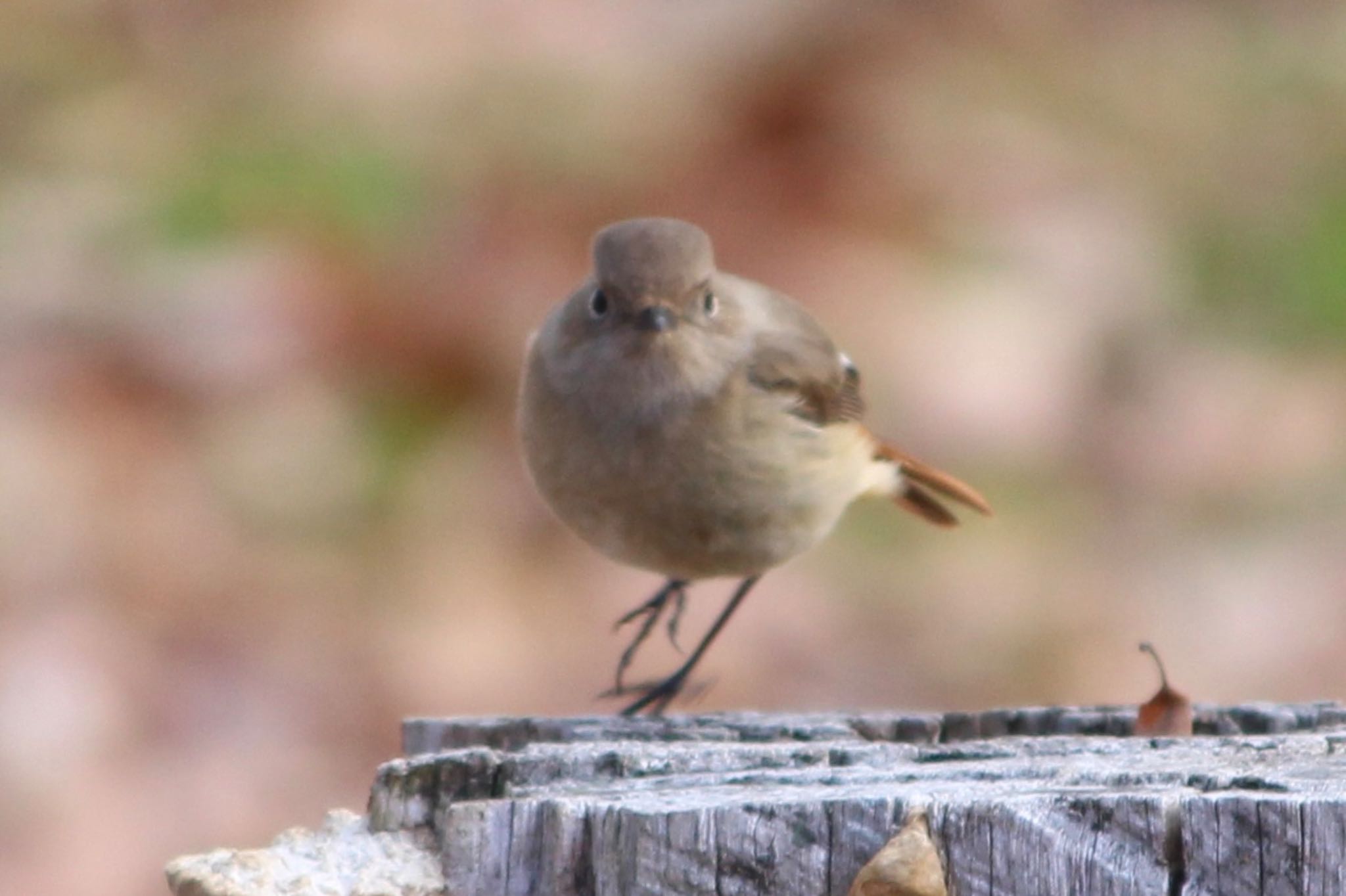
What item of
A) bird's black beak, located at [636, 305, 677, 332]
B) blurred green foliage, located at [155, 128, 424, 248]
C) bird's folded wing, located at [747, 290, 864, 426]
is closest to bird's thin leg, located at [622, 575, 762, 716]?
bird's folded wing, located at [747, 290, 864, 426]

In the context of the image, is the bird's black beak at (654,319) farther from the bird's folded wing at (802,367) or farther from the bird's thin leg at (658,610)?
the bird's thin leg at (658,610)

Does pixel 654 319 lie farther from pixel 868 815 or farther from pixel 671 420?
pixel 868 815

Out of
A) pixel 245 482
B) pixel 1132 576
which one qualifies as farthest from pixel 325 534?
pixel 1132 576

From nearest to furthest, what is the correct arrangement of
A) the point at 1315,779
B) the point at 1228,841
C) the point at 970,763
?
1. the point at 1228,841
2. the point at 1315,779
3. the point at 970,763

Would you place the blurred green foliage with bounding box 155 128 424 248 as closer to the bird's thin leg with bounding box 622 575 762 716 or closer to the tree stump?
the bird's thin leg with bounding box 622 575 762 716

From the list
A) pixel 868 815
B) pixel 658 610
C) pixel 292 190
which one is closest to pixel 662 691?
pixel 658 610

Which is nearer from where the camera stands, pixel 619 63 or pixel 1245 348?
pixel 1245 348

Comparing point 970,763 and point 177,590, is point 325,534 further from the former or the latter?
point 970,763
